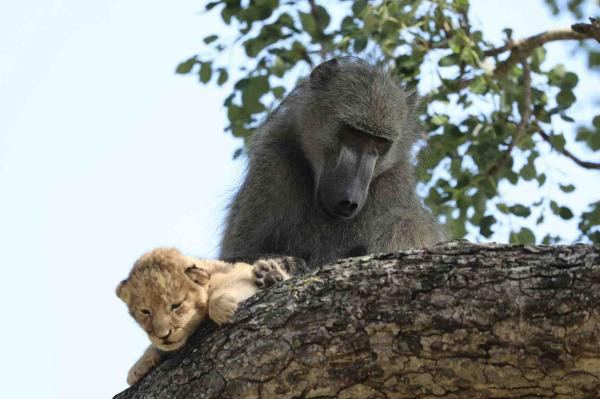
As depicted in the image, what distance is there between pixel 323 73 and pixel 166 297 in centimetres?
321

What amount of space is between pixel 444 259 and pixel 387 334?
1.29 feet

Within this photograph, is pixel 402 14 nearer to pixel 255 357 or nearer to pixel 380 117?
pixel 380 117

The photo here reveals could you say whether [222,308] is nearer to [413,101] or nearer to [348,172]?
[348,172]

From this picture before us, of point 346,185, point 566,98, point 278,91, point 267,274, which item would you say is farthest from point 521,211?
point 267,274

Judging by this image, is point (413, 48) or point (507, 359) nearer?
point (507, 359)

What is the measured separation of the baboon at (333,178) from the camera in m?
6.27

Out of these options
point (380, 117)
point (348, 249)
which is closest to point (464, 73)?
point (380, 117)

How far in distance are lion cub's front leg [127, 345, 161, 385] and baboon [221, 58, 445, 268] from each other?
5.27 ft

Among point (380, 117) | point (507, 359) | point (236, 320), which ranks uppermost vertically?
point (380, 117)

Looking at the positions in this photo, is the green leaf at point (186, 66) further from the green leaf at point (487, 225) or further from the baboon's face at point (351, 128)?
the green leaf at point (487, 225)

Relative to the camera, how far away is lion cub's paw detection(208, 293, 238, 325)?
4148 millimetres

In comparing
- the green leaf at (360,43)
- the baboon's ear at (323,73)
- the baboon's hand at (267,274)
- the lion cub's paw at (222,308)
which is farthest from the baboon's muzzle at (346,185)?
the lion cub's paw at (222,308)

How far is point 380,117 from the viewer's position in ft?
21.9

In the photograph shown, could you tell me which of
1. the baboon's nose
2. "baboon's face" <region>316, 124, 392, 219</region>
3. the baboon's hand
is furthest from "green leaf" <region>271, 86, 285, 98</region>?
the baboon's hand
